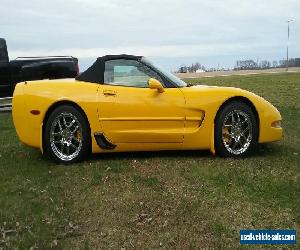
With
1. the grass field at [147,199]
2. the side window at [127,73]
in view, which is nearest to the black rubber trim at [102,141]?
the grass field at [147,199]

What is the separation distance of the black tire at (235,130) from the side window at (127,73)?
1.00 meters

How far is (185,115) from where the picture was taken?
6449 millimetres

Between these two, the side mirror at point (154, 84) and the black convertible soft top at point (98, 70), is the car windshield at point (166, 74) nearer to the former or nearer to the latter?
the black convertible soft top at point (98, 70)

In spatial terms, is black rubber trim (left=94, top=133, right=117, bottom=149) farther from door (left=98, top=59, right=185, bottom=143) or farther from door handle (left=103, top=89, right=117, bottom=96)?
door handle (left=103, top=89, right=117, bottom=96)

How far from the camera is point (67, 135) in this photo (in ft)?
21.4

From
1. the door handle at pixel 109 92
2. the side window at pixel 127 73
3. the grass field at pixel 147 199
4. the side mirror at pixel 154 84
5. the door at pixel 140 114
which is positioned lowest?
the grass field at pixel 147 199

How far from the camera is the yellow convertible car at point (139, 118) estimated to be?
253 inches

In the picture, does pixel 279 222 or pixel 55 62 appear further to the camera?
pixel 55 62

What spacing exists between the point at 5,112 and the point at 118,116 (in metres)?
8.05

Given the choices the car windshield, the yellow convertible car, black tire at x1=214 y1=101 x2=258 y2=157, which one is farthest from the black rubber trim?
black tire at x1=214 y1=101 x2=258 y2=157

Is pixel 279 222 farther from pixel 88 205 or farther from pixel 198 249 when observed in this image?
pixel 88 205

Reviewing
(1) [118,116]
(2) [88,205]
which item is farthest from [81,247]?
(1) [118,116]

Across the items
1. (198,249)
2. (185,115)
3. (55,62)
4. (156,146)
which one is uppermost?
(55,62)

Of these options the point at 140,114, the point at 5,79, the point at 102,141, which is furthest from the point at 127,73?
the point at 5,79
